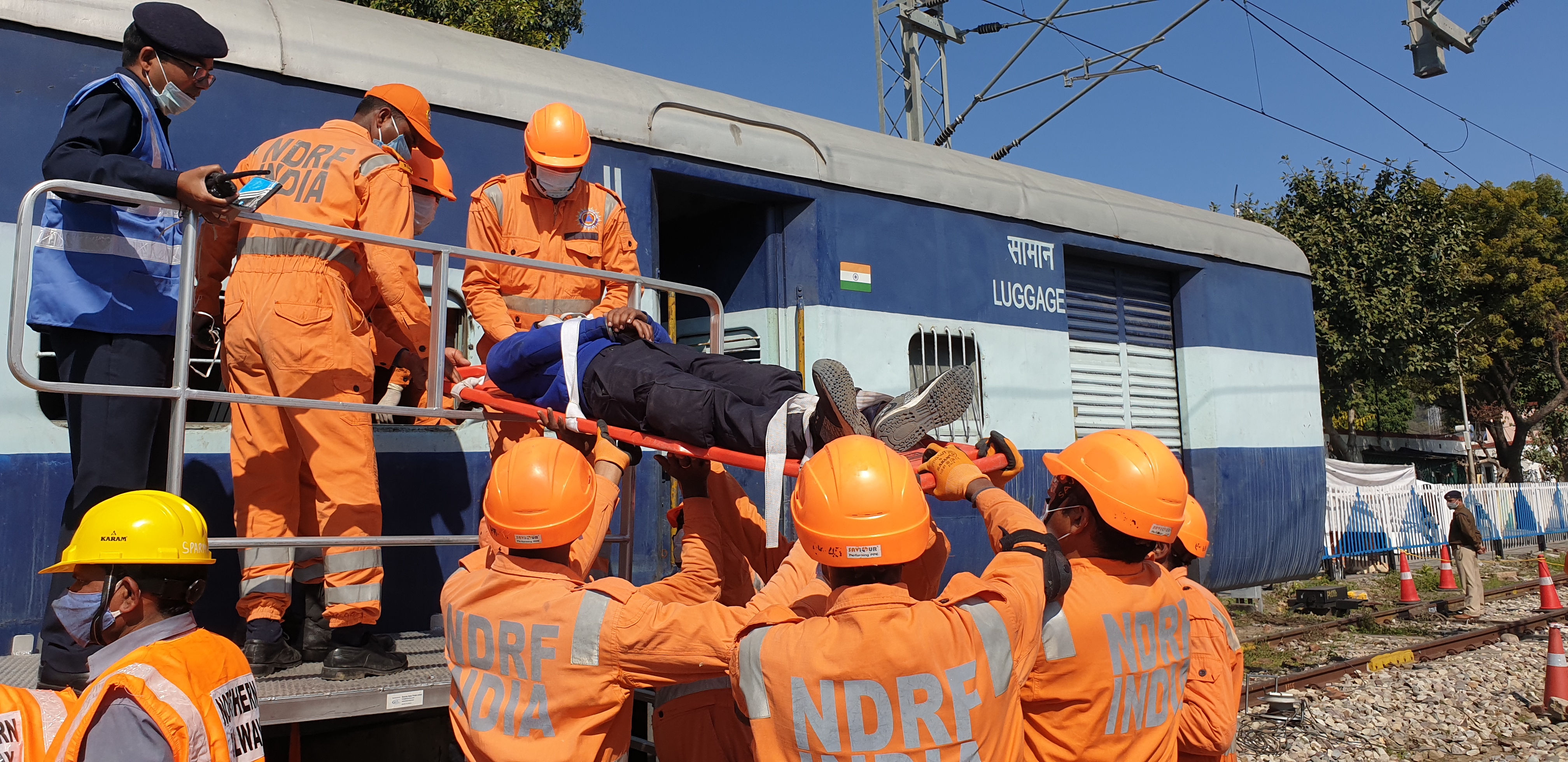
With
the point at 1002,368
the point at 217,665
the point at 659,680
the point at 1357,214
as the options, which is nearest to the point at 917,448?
the point at 659,680

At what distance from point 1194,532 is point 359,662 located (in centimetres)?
265

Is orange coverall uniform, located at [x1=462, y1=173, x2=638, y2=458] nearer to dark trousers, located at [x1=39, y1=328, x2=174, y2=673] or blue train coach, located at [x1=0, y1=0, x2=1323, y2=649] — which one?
blue train coach, located at [x1=0, y1=0, x2=1323, y2=649]

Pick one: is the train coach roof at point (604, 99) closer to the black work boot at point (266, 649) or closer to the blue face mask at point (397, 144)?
the blue face mask at point (397, 144)

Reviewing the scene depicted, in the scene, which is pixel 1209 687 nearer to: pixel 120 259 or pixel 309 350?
pixel 309 350

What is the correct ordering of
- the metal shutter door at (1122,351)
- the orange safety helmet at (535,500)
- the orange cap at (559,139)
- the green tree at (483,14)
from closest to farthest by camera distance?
the orange safety helmet at (535,500) → the orange cap at (559,139) → the metal shutter door at (1122,351) → the green tree at (483,14)

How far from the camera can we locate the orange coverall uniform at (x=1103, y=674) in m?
2.37

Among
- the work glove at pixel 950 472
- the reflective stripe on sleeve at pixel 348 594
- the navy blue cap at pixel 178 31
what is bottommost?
the reflective stripe on sleeve at pixel 348 594

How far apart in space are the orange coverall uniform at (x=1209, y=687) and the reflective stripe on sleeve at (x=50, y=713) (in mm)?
2442

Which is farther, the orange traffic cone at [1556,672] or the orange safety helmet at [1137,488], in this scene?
the orange traffic cone at [1556,672]

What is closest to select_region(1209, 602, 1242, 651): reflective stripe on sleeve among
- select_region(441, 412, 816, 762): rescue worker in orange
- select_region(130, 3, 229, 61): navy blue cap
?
select_region(441, 412, 816, 762): rescue worker in orange

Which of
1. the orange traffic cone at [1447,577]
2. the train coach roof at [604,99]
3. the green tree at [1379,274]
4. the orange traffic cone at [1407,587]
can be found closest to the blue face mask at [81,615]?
the train coach roof at [604,99]

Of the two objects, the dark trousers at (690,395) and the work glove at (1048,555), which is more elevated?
the dark trousers at (690,395)

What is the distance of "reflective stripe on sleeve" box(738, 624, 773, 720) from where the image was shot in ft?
6.91

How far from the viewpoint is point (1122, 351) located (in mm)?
7793
